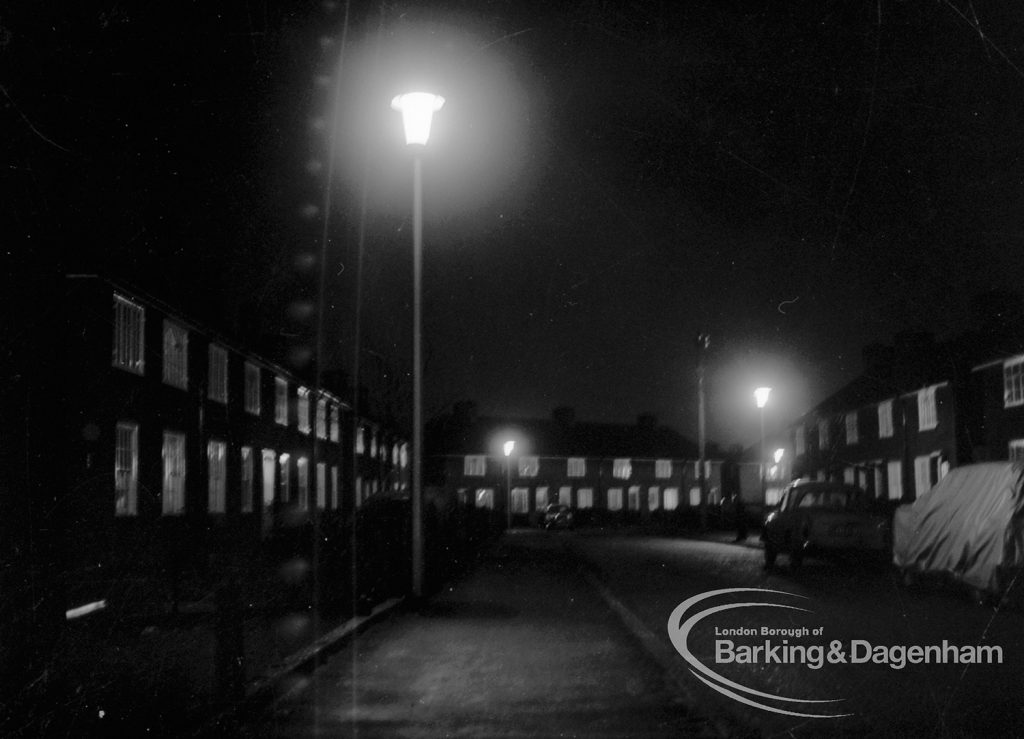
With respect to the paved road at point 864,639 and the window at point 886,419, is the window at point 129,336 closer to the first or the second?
the paved road at point 864,639

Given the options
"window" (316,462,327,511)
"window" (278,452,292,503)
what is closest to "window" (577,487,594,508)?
"window" (316,462,327,511)

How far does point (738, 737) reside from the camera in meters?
6.57

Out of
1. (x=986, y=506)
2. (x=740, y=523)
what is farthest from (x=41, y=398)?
(x=740, y=523)

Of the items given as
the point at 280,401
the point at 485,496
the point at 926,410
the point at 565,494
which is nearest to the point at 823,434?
the point at 926,410

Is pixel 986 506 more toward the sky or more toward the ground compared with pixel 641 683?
more toward the sky

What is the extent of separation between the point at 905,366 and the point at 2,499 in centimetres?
4472

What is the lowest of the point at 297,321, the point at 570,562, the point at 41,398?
the point at 570,562

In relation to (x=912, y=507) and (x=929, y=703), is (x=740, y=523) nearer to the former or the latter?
(x=912, y=507)

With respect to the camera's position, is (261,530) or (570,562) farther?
(261,530)

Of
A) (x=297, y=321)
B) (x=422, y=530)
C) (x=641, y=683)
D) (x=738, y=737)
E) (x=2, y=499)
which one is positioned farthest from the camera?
(x=297, y=321)

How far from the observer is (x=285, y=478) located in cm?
4081

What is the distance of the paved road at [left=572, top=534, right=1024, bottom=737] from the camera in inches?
275

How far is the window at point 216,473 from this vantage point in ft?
99.5

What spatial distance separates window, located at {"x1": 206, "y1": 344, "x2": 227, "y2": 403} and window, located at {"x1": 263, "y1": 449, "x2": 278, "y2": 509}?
557cm
